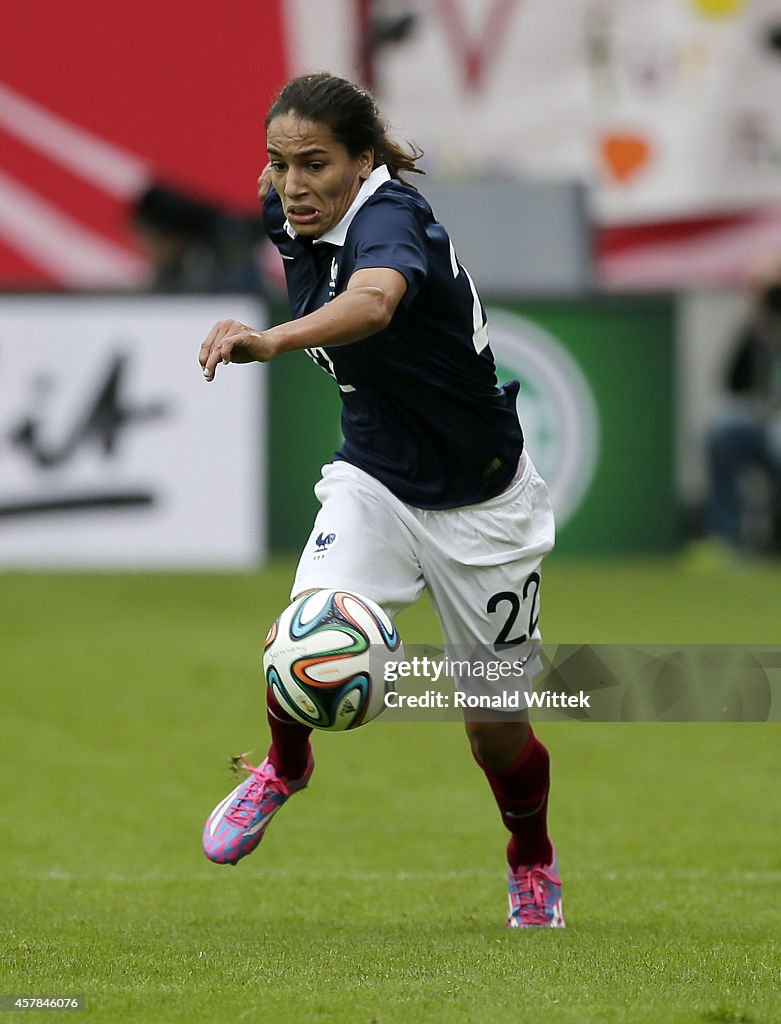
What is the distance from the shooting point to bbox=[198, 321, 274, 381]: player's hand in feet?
13.8

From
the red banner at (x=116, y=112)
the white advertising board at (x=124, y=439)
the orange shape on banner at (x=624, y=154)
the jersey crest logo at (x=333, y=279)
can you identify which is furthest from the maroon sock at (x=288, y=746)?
the orange shape on banner at (x=624, y=154)

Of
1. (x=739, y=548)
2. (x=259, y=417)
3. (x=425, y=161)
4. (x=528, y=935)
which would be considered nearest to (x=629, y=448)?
(x=739, y=548)

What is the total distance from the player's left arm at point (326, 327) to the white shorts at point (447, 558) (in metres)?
0.84

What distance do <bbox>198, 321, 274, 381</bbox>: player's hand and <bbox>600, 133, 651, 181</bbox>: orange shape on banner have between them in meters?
16.0

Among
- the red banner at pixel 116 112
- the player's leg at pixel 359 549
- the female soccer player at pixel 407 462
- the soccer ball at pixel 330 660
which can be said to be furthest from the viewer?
the red banner at pixel 116 112

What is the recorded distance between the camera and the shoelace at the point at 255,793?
543 cm

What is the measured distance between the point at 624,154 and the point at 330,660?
15.8m

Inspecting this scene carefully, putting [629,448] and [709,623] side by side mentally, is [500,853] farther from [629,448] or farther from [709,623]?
[629,448]

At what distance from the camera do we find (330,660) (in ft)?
15.8

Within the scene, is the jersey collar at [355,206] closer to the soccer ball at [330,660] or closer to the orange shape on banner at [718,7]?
the soccer ball at [330,660]

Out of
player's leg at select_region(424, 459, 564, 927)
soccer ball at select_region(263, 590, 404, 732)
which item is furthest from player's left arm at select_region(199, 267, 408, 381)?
player's leg at select_region(424, 459, 564, 927)

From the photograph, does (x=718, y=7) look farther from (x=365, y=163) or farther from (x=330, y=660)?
(x=330, y=660)

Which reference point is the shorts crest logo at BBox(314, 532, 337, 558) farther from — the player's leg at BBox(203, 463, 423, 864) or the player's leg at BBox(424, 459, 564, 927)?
the player's leg at BBox(424, 459, 564, 927)

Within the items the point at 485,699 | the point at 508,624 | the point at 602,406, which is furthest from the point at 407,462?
the point at 602,406
